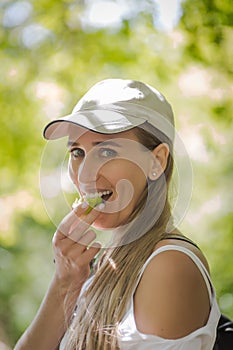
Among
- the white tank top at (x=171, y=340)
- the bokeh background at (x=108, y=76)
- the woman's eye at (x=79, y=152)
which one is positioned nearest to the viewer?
the white tank top at (x=171, y=340)

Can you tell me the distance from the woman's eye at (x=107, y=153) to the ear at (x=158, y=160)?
67mm

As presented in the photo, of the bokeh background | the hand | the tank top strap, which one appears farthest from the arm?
the bokeh background

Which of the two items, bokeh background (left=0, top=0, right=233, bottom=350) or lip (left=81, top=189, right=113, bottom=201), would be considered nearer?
lip (left=81, top=189, right=113, bottom=201)

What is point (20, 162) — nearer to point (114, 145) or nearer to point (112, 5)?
point (112, 5)

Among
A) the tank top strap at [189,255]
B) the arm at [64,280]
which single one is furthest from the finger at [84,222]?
the tank top strap at [189,255]

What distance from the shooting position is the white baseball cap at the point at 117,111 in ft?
3.65

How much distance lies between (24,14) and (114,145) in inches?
67.5

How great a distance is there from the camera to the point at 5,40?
9.19 feet

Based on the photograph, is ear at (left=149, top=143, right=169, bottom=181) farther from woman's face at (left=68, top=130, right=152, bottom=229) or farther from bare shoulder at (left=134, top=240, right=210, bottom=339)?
bare shoulder at (left=134, top=240, right=210, bottom=339)

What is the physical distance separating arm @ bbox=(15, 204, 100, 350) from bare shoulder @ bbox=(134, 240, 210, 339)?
5.1 inches

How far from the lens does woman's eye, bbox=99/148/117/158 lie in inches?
43.7

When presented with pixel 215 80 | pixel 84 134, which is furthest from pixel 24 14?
pixel 84 134

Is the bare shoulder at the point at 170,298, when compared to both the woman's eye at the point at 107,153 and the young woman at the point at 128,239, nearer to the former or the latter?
the young woman at the point at 128,239

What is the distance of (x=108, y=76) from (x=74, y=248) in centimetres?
166
